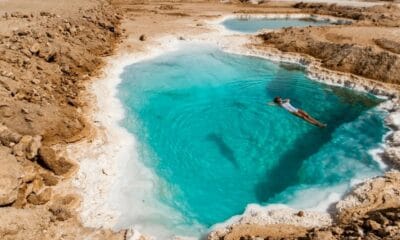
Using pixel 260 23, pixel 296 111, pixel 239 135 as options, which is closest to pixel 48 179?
Answer: pixel 239 135

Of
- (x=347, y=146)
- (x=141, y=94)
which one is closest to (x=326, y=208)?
(x=347, y=146)

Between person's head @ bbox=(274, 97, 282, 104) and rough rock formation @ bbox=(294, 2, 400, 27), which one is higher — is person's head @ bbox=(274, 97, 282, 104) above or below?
below

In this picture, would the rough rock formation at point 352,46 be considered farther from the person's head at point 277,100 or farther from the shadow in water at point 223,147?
the shadow in water at point 223,147

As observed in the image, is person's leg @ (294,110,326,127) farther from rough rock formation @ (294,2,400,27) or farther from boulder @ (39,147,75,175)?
rough rock formation @ (294,2,400,27)

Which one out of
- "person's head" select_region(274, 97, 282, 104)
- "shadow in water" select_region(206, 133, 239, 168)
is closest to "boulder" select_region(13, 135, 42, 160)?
"shadow in water" select_region(206, 133, 239, 168)

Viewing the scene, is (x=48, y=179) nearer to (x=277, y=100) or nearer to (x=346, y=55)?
(x=277, y=100)

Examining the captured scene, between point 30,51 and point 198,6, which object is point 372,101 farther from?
point 198,6

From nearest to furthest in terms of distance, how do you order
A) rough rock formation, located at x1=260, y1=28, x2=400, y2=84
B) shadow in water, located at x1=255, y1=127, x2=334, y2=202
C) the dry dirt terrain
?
the dry dirt terrain, shadow in water, located at x1=255, y1=127, x2=334, y2=202, rough rock formation, located at x1=260, y1=28, x2=400, y2=84
